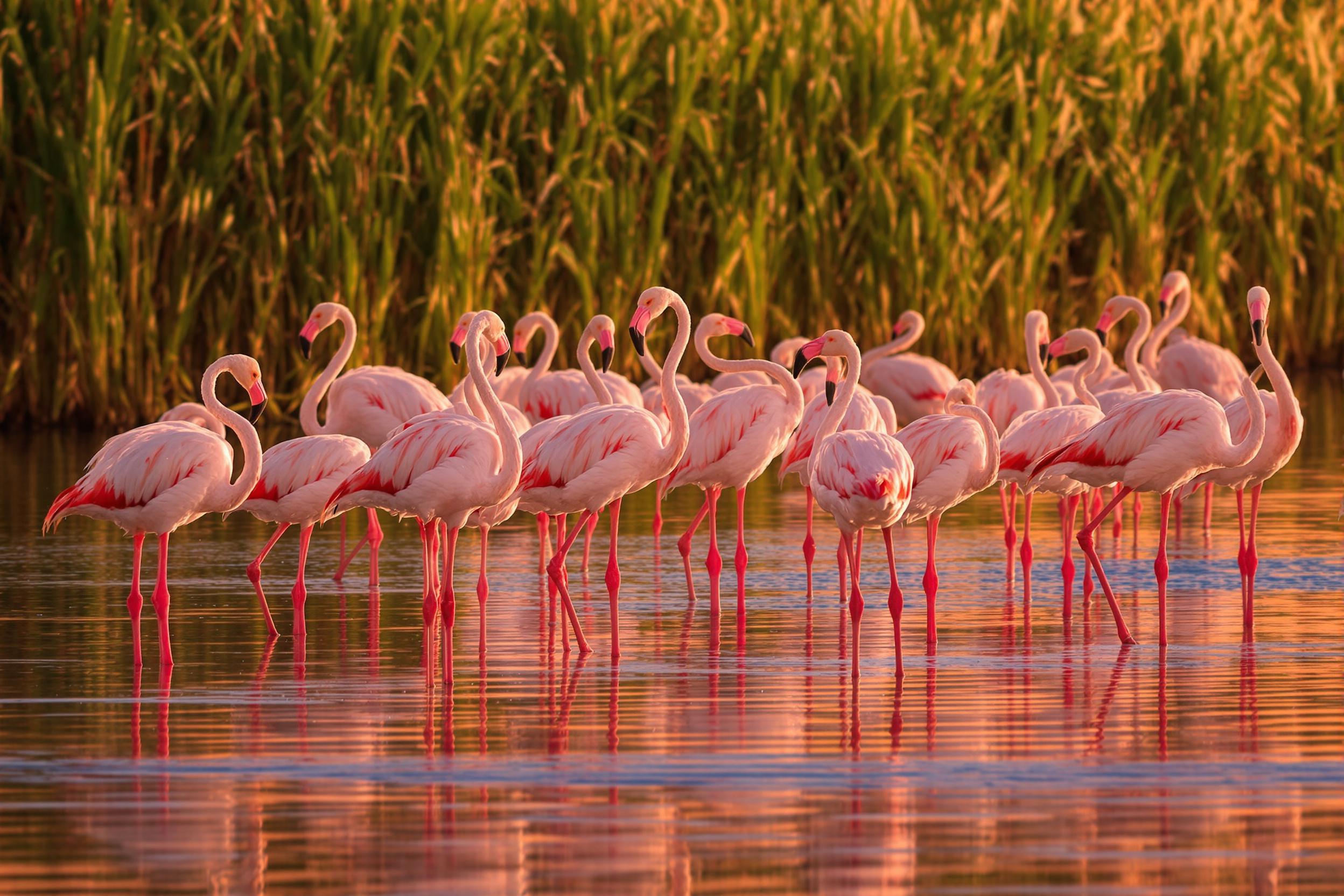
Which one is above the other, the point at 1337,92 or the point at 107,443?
the point at 1337,92

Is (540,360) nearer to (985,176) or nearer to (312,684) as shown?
(312,684)

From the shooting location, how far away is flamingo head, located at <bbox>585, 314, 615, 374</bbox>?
1091cm

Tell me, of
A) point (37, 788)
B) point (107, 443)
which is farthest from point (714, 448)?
point (37, 788)

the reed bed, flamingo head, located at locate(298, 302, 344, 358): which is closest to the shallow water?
flamingo head, located at locate(298, 302, 344, 358)

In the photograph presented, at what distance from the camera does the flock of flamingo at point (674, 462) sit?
8.85m

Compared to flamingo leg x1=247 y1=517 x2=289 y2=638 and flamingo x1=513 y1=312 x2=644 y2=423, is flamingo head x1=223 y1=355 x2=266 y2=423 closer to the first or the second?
flamingo leg x1=247 y1=517 x2=289 y2=638

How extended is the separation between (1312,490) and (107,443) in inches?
324

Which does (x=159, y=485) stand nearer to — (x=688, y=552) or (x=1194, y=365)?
(x=688, y=552)

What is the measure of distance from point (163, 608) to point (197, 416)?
1.48 m

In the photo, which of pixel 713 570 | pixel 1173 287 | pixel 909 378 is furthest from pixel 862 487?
pixel 909 378

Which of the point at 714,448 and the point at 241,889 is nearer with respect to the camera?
the point at 241,889

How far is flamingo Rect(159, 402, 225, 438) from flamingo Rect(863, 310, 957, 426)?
7493 mm

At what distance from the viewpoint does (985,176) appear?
72.5ft

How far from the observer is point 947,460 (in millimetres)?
9578
